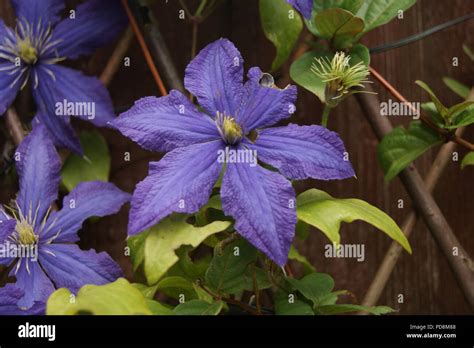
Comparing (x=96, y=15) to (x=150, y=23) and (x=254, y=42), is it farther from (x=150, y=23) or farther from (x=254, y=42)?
(x=254, y=42)

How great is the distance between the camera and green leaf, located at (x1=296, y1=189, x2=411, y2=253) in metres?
0.63

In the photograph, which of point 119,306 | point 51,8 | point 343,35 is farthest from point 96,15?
point 119,306

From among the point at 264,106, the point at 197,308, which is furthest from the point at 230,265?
the point at 264,106

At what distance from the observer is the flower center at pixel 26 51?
81 cm

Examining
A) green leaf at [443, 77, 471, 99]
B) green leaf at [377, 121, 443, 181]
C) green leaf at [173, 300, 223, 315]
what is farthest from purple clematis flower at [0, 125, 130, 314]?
green leaf at [443, 77, 471, 99]

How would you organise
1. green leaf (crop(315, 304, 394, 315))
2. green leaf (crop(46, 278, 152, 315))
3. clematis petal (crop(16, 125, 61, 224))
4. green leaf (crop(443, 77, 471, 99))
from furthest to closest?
green leaf (crop(443, 77, 471, 99)) → clematis petal (crop(16, 125, 61, 224)) → green leaf (crop(315, 304, 394, 315)) → green leaf (crop(46, 278, 152, 315))

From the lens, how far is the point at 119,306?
58cm

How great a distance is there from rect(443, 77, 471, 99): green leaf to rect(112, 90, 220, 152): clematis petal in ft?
1.24

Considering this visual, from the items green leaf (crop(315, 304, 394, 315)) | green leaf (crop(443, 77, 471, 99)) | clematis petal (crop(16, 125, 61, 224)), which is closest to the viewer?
green leaf (crop(315, 304, 394, 315))

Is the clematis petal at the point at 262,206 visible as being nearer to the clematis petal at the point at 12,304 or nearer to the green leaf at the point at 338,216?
the green leaf at the point at 338,216

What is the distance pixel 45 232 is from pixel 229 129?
0.25 m

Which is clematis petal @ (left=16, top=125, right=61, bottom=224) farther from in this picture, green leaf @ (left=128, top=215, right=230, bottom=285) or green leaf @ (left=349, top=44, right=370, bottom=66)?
green leaf @ (left=349, top=44, right=370, bottom=66)

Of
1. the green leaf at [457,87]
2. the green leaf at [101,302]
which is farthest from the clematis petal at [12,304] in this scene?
the green leaf at [457,87]

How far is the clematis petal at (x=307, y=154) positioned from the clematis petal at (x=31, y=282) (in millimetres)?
267
